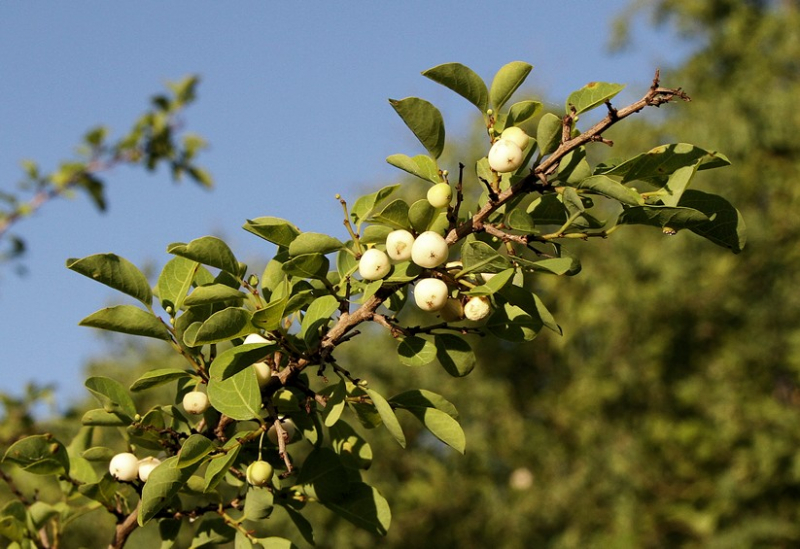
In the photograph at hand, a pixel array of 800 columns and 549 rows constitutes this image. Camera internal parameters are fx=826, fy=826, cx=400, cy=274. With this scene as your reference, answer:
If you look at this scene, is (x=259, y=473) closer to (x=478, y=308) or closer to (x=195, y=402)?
(x=195, y=402)

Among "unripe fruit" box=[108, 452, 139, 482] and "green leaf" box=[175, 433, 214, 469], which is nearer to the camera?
"green leaf" box=[175, 433, 214, 469]

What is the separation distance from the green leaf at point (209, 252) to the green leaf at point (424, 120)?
29 cm

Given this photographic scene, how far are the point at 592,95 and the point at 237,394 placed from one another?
58 cm

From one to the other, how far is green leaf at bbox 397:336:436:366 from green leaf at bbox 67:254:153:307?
0.36 metres

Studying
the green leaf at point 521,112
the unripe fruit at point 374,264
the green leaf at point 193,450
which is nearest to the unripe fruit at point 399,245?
the unripe fruit at point 374,264

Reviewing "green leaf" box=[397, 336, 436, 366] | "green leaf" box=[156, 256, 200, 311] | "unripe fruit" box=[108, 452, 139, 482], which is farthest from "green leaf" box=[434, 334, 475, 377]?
"unripe fruit" box=[108, 452, 139, 482]

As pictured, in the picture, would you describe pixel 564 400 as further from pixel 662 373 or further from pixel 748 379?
pixel 748 379

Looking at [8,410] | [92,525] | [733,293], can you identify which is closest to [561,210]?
[8,410]

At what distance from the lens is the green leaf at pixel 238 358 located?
3.29 ft

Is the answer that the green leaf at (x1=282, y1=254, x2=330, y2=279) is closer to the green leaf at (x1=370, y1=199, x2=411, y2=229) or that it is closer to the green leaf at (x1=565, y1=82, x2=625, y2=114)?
the green leaf at (x1=370, y1=199, x2=411, y2=229)

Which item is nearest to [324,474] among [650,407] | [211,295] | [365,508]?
[365,508]

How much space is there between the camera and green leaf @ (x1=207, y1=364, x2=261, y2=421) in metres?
1.02

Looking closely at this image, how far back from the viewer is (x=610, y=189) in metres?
0.95

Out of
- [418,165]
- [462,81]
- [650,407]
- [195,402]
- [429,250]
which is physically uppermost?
[462,81]
